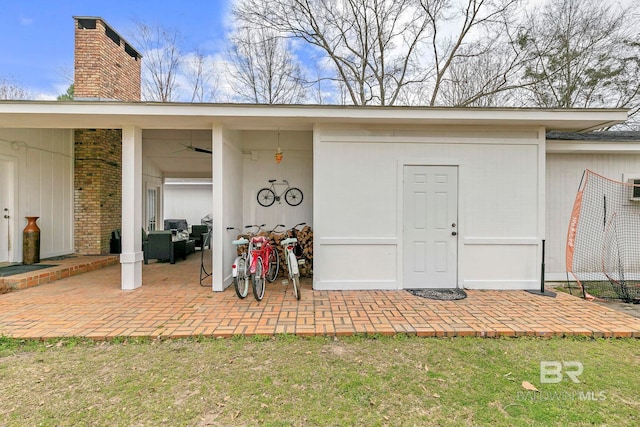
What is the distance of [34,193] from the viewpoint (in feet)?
19.5

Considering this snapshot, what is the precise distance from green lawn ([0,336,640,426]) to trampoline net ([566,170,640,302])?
8.54 ft

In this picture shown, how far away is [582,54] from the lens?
10203mm

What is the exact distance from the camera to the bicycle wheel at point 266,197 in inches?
227

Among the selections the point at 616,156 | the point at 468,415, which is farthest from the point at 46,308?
the point at 616,156

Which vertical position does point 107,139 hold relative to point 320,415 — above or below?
above

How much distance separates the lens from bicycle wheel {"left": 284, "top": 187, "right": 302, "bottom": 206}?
5812 millimetres

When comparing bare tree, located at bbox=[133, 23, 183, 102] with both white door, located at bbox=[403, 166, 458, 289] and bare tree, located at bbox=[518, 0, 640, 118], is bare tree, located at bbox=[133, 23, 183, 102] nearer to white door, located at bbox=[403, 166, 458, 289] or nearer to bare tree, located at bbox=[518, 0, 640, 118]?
white door, located at bbox=[403, 166, 458, 289]

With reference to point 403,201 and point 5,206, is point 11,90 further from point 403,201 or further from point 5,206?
point 403,201

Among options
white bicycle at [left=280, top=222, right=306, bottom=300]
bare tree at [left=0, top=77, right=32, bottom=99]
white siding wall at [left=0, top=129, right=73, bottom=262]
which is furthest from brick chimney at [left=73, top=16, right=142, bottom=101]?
bare tree at [left=0, top=77, right=32, bottom=99]

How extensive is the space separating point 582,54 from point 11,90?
841 inches

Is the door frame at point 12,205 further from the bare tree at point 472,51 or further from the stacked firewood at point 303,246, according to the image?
the bare tree at point 472,51

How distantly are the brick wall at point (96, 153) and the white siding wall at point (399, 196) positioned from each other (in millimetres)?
5503

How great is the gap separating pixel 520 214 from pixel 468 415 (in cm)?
364

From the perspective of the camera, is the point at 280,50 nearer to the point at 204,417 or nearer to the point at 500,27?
the point at 500,27
